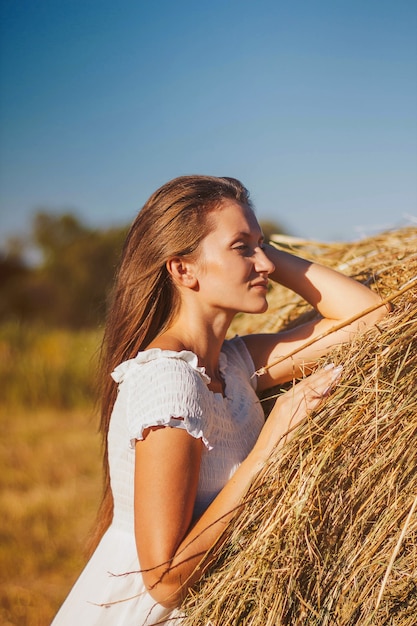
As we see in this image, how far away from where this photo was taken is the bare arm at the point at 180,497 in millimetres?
1824

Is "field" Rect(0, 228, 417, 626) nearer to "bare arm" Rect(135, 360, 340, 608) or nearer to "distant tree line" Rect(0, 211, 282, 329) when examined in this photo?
"bare arm" Rect(135, 360, 340, 608)

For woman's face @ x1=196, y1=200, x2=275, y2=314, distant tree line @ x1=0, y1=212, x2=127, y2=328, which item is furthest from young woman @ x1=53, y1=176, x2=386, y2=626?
distant tree line @ x1=0, y1=212, x2=127, y2=328

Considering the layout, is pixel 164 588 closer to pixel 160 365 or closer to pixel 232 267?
pixel 160 365

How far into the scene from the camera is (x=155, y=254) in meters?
2.27

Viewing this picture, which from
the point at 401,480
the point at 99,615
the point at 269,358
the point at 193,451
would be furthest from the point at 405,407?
the point at 99,615

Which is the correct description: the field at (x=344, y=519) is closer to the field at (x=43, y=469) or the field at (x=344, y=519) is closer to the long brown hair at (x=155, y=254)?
the long brown hair at (x=155, y=254)

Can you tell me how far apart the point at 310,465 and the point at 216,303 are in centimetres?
61

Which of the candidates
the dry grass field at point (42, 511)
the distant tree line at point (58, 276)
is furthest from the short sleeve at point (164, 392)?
the distant tree line at point (58, 276)

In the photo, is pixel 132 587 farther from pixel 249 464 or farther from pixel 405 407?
pixel 405 407

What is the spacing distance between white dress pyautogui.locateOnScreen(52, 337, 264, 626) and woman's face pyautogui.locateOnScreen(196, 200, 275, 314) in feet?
0.80

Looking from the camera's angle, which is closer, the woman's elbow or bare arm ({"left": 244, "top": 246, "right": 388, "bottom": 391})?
the woman's elbow

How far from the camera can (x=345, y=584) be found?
1847mm

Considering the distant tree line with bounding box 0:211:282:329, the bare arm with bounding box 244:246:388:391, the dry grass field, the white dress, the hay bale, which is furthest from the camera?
the distant tree line with bounding box 0:211:282:329

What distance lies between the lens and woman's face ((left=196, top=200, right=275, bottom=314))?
2.20m
